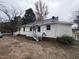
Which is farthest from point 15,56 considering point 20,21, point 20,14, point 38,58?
point 20,14

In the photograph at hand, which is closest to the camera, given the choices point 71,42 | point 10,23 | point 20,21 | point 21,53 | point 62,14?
point 21,53

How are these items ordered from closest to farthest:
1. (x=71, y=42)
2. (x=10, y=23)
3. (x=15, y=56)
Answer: (x=15, y=56), (x=71, y=42), (x=10, y=23)

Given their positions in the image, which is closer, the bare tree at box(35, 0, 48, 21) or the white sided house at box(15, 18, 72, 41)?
the white sided house at box(15, 18, 72, 41)

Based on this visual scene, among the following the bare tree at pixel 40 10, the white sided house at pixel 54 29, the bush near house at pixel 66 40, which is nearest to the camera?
the bush near house at pixel 66 40

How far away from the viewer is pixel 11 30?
126 feet

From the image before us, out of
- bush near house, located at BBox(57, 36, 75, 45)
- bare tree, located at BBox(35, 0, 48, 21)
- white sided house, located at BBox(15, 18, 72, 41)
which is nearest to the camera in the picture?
bush near house, located at BBox(57, 36, 75, 45)

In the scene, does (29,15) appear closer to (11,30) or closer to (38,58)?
(11,30)

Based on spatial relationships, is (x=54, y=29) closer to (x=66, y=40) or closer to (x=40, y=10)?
(x=66, y=40)

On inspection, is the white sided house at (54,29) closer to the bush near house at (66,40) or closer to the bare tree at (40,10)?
the bush near house at (66,40)

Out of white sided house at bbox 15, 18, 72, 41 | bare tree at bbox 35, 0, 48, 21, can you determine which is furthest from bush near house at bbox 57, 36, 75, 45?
bare tree at bbox 35, 0, 48, 21

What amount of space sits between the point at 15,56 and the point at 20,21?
28.5m

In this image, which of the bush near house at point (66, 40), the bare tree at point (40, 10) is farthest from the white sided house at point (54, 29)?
the bare tree at point (40, 10)

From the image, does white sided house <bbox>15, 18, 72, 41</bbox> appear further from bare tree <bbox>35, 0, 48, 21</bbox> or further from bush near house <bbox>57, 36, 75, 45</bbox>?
bare tree <bbox>35, 0, 48, 21</bbox>

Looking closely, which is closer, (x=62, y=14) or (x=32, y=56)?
(x=32, y=56)
